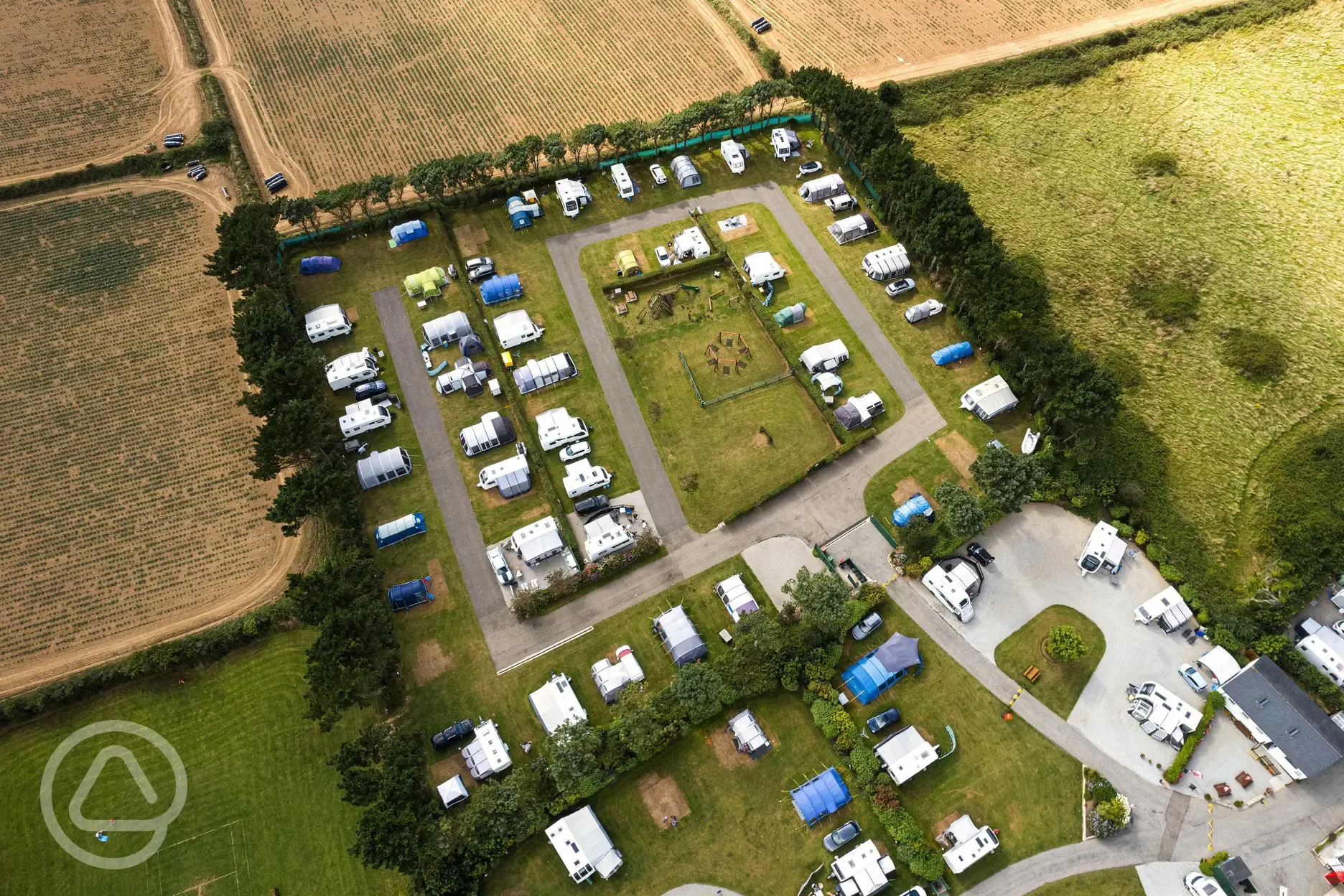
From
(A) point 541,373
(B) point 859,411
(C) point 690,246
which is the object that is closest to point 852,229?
(C) point 690,246

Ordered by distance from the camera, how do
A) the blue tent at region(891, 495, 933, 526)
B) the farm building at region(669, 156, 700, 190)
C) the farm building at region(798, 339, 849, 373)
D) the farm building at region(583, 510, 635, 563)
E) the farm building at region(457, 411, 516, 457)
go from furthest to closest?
the farm building at region(669, 156, 700, 190), the farm building at region(798, 339, 849, 373), the farm building at region(457, 411, 516, 457), the blue tent at region(891, 495, 933, 526), the farm building at region(583, 510, 635, 563)

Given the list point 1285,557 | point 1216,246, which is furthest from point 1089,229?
point 1285,557

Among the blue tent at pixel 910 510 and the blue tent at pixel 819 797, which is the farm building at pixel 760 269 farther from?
the blue tent at pixel 819 797

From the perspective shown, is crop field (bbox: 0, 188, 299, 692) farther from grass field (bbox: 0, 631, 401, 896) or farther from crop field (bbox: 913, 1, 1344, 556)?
crop field (bbox: 913, 1, 1344, 556)

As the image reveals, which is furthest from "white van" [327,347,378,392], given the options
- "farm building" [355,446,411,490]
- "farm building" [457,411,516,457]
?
"farm building" [457,411,516,457]

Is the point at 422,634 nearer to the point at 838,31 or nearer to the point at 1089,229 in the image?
the point at 1089,229

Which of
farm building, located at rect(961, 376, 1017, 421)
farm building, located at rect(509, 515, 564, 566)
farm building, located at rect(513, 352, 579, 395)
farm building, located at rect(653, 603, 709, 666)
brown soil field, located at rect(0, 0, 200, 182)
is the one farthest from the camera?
brown soil field, located at rect(0, 0, 200, 182)

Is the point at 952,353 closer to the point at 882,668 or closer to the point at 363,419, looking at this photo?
the point at 882,668
